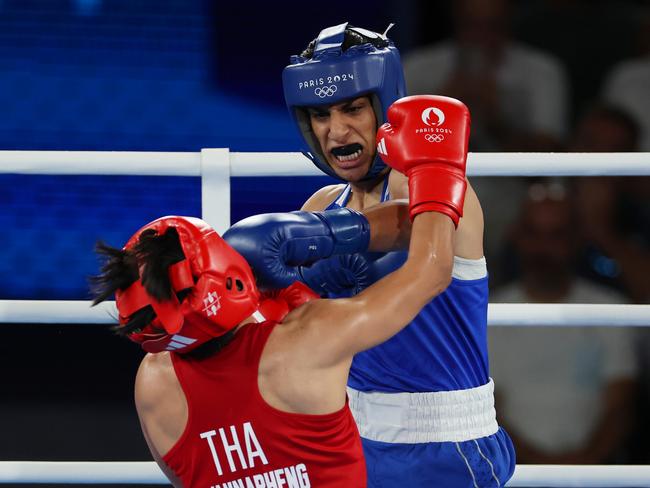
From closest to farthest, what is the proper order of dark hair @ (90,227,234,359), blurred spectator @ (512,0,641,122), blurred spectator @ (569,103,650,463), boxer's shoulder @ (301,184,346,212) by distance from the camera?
dark hair @ (90,227,234,359), boxer's shoulder @ (301,184,346,212), blurred spectator @ (569,103,650,463), blurred spectator @ (512,0,641,122)

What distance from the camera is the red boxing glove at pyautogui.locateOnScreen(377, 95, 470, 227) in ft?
5.42

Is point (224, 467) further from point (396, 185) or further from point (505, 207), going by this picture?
point (505, 207)

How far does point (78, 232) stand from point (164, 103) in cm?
75

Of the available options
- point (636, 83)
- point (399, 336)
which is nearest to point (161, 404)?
point (399, 336)

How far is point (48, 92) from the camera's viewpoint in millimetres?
4996

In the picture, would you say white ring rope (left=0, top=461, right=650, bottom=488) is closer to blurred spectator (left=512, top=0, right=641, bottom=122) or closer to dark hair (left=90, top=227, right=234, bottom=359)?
dark hair (left=90, top=227, right=234, bottom=359)

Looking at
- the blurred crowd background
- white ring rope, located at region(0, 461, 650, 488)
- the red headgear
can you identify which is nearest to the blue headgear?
the red headgear

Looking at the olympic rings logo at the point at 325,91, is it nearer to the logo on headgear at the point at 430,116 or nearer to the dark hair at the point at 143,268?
the logo on headgear at the point at 430,116

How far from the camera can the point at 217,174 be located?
2.33 meters

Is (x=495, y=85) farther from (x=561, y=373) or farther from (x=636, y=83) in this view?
(x=561, y=373)

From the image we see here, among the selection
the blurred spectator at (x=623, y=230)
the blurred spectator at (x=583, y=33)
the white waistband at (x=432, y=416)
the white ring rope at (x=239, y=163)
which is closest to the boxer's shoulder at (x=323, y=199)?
the white ring rope at (x=239, y=163)

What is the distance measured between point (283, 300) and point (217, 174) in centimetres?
71

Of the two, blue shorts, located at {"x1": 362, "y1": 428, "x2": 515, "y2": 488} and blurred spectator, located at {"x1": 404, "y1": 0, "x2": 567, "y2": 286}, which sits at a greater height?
blurred spectator, located at {"x1": 404, "y1": 0, "x2": 567, "y2": 286}

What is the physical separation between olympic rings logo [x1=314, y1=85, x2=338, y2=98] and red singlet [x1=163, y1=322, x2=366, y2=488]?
490 millimetres
